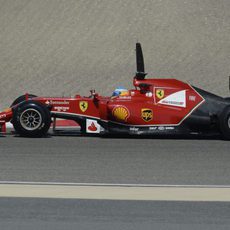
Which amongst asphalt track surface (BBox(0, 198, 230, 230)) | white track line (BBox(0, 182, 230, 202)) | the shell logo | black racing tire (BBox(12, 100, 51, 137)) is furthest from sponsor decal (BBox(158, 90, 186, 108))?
asphalt track surface (BBox(0, 198, 230, 230))

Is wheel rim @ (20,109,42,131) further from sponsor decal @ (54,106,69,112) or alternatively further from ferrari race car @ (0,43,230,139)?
sponsor decal @ (54,106,69,112)

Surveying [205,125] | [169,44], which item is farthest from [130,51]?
[205,125]

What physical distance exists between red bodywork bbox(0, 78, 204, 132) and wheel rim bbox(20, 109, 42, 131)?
390mm

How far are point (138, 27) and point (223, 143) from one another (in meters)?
28.0

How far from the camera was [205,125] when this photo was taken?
636 inches

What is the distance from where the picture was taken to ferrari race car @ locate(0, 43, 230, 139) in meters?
16.1

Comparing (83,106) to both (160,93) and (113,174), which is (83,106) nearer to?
(160,93)

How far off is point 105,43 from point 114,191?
1298 inches

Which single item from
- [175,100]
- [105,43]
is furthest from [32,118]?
[105,43]

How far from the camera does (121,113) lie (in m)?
16.2

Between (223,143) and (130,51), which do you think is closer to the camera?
(223,143)

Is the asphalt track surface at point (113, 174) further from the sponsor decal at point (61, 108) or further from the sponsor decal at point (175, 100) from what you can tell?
the sponsor decal at point (175, 100)

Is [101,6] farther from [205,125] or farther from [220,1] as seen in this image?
[205,125]

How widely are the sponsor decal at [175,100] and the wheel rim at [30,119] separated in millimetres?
2510
